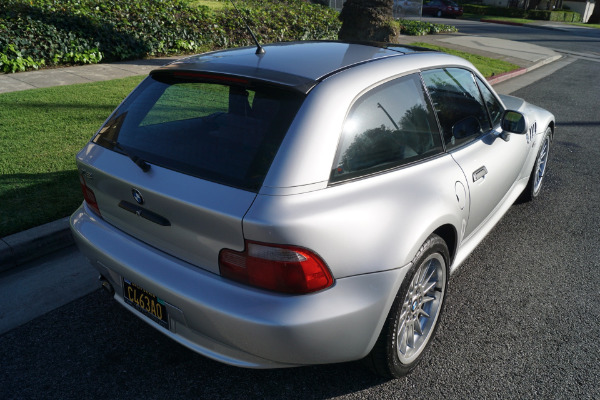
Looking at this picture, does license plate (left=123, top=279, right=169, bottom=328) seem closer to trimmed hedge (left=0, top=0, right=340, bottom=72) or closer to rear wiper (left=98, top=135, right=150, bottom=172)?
rear wiper (left=98, top=135, right=150, bottom=172)

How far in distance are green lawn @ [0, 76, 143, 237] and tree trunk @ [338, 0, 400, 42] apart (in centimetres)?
411

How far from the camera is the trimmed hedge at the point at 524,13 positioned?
129 feet

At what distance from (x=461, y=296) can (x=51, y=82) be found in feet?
24.9

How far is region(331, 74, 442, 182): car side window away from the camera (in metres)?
2.41

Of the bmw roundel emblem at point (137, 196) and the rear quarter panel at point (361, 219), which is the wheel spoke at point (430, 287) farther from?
the bmw roundel emblem at point (137, 196)

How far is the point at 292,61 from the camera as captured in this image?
275 cm

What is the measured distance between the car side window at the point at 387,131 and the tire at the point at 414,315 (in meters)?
0.50

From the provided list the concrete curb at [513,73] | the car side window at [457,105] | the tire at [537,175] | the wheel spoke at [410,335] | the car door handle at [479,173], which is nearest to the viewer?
the wheel spoke at [410,335]

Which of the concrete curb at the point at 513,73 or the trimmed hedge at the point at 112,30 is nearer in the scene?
the trimmed hedge at the point at 112,30

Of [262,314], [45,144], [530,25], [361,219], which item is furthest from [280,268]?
[530,25]

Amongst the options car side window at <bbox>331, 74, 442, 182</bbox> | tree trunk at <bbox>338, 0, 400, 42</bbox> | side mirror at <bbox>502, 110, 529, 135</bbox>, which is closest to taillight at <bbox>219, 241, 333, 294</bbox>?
car side window at <bbox>331, 74, 442, 182</bbox>

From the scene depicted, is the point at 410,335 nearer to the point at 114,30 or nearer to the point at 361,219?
the point at 361,219

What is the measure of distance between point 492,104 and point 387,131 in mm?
1609

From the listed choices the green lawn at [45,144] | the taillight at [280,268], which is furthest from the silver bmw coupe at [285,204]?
the green lawn at [45,144]
